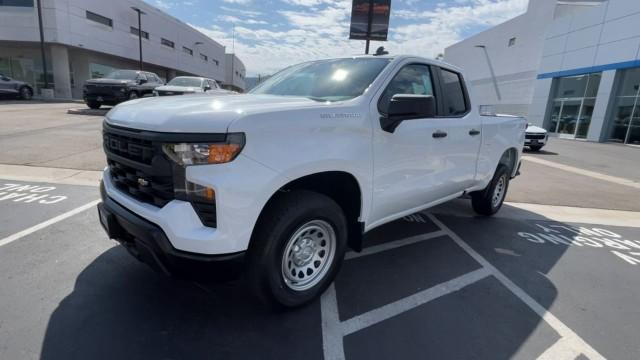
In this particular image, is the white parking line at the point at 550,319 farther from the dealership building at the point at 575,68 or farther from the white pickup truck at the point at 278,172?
the dealership building at the point at 575,68

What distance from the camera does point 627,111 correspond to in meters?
21.4

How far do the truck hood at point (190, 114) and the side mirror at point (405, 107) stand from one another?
1.78 feet

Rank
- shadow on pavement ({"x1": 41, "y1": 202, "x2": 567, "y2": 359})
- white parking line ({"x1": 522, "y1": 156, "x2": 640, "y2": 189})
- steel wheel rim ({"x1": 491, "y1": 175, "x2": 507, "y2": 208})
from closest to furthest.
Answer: shadow on pavement ({"x1": 41, "y1": 202, "x2": 567, "y2": 359})
steel wheel rim ({"x1": 491, "y1": 175, "x2": 507, "y2": 208})
white parking line ({"x1": 522, "y1": 156, "x2": 640, "y2": 189})

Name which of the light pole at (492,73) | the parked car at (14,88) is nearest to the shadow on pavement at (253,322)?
the parked car at (14,88)

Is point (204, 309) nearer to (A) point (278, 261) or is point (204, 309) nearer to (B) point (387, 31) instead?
(A) point (278, 261)

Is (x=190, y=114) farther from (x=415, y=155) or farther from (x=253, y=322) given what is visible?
(x=415, y=155)

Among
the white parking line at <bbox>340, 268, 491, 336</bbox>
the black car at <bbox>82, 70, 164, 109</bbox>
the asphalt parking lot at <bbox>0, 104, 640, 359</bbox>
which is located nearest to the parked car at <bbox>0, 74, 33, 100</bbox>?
the black car at <bbox>82, 70, 164, 109</bbox>

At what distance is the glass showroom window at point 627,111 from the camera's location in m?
20.8

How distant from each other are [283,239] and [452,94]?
271 centimetres

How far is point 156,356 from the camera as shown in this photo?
211cm

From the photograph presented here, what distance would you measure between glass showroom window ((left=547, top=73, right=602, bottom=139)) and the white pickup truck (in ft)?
87.6

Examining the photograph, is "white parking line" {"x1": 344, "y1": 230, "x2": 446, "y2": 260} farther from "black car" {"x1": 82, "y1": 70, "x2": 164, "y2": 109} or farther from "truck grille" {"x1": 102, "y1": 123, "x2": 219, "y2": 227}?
"black car" {"x1": 82, "y1": 70, "x2": 164, "y2": 109}

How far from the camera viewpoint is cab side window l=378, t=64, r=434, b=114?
2873 mm

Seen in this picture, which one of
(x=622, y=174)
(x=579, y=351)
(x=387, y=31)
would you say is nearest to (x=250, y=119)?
(x=579, y=351)
